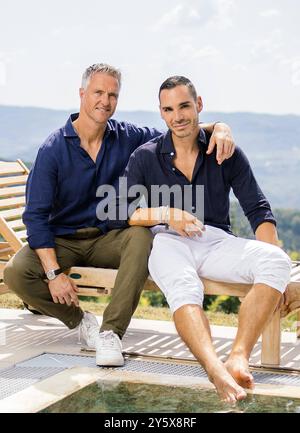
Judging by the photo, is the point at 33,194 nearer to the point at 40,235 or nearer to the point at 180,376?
the point at 40,235

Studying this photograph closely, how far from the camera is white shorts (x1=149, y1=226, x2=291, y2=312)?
10.7 ft

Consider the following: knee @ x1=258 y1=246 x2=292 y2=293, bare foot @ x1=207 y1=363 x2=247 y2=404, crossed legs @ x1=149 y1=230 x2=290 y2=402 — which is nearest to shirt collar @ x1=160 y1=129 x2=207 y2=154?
crossed legs @ x1=149 y1=230 x2=290 y2=402

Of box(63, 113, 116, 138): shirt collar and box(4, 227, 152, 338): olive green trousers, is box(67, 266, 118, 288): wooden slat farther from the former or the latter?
box(63, 113, 116, 138): shirt collar

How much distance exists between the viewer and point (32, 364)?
11.9 ft

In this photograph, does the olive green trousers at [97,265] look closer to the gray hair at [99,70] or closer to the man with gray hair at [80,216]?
the man with gray hair at [80,216]

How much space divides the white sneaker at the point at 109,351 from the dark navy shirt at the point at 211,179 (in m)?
0.63

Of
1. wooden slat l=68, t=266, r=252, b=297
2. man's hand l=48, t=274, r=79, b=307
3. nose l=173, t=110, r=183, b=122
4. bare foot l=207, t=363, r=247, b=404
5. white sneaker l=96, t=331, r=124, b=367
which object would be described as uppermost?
nose l=173, t=110, r=183, b=122

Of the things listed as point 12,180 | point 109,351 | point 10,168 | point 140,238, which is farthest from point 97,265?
point 10,168

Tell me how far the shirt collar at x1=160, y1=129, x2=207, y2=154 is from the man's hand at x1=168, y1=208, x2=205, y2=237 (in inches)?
14.3

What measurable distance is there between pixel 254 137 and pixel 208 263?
65422 millimetres

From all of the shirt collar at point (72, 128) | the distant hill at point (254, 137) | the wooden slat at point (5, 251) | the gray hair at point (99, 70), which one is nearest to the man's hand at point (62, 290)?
the shirt collar at point (72, 128)

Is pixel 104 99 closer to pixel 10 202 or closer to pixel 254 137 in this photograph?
pixel 10 202
